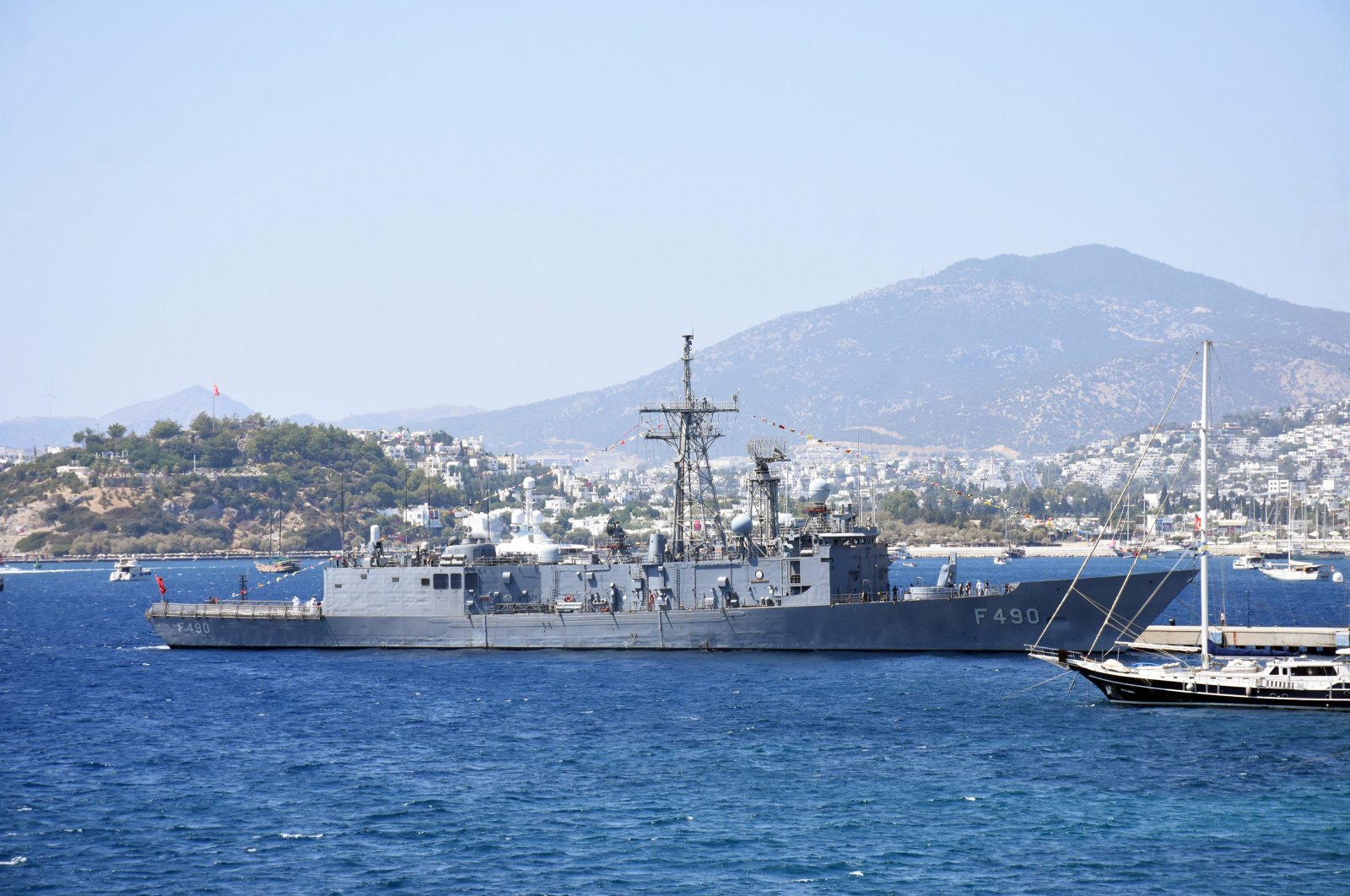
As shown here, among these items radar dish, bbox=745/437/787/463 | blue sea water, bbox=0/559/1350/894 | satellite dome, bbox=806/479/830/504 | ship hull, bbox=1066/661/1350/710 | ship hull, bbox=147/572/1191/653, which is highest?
radar dish, bbox=745/437/787/463

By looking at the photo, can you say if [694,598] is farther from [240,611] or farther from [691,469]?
[240,611]

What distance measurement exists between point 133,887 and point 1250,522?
599ft

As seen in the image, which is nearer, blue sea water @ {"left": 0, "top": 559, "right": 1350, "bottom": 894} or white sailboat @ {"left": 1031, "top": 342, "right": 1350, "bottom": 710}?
blue sea water @ {"left": 0, "top": 559, "right": 1350, "bottom": 894}

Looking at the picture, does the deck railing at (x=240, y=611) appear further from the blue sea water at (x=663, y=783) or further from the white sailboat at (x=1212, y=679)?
the white sailboat at (x=1212, y=679)

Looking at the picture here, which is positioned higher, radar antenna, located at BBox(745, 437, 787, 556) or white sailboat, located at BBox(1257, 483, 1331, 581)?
radar antenna, located at BBox(745, 437, 787, 556)

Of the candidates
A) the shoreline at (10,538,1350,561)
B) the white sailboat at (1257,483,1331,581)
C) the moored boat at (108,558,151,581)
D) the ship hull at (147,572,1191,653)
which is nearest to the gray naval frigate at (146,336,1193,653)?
the ship hull at (147,572,1191,653)

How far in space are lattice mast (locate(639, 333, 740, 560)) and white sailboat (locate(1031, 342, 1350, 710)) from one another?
1661 cm

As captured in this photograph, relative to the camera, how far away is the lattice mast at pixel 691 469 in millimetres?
56844

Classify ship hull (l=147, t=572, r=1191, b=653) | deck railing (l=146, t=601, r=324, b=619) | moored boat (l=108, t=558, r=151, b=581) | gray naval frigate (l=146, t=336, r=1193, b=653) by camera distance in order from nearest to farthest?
ship hull (l=147, t=572, r=1191, b=653) → gray naval frigate (l=146, t=336, r=1193, b=653) → deck railing (l=146, t=601, r=324, b=619) → moored boat (l=108, t=558, r=151, b=581)

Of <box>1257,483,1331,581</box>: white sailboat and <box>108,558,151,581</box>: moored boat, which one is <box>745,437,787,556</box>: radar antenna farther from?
<box>108,558,151,581</box>: moored boat

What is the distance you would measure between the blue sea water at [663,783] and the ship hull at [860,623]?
908mm

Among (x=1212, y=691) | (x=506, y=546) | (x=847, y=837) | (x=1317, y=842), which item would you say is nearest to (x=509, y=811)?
(x=847, y=837)

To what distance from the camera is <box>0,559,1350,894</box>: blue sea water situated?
2773cm

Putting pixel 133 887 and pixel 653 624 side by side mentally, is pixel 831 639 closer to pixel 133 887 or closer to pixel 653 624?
pixel 653 624
